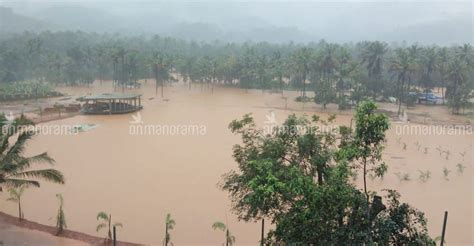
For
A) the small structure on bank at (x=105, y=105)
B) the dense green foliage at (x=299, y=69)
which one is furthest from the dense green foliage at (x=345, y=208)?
the dense green foliage at (x=299, y=69)

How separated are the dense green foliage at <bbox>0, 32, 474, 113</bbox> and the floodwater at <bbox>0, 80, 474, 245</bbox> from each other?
9.16m

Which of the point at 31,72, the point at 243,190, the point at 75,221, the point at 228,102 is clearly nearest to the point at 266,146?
the point at 243,190

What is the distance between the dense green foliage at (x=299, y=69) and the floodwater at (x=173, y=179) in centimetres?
916

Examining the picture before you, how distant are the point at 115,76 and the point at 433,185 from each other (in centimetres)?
3805

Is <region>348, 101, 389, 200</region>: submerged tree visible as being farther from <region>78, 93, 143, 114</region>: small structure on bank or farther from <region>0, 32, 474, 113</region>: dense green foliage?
<region>0, 32, 474, 113</region>: dense green foliage

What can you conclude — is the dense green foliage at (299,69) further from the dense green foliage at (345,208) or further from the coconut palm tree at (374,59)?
the dense green foliage at (345,208)

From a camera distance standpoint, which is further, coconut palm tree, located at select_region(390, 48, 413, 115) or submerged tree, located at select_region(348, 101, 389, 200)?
coconut palm tree, located at select_region(390, 48, 413, 115)

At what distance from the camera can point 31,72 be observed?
49.8m

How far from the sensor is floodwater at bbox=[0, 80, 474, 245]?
523 inches

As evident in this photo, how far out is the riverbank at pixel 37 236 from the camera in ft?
36.4

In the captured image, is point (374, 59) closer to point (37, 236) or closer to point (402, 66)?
point (402, 66)

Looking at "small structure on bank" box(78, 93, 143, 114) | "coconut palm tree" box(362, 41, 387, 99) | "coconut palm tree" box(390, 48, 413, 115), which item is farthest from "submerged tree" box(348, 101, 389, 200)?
"coconut palm tree" box(362, 41, 387, 99)

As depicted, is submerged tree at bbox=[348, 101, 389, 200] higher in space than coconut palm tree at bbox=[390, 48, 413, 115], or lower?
lower

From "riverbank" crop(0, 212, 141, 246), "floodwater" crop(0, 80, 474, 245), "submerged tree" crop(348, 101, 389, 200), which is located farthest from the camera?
"floodwater" crop(0, 80, 474, 245)
